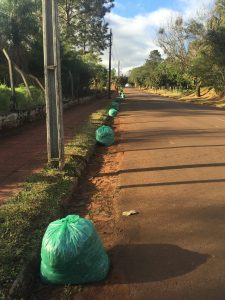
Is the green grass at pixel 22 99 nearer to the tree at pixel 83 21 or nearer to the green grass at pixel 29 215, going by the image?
the green grass at pixel 29 215

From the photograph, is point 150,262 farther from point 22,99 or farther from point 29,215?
point 22,99

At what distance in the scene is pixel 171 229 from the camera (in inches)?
223

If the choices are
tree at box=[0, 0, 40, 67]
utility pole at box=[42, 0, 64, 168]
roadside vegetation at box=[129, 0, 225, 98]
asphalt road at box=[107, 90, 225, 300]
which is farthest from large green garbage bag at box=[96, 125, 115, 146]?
roadside vegetation at box=[129, 0, 225, 98]

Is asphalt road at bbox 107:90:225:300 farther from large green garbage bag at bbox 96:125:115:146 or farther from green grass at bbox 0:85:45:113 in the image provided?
green grass at bbox 0:85:45:113

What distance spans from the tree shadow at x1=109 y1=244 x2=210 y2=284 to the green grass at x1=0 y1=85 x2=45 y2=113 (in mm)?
11984

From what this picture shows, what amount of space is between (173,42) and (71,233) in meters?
59.6

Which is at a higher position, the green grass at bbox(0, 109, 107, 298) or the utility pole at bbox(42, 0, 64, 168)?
the utility pole at bbox(42, 0, 64, 168)

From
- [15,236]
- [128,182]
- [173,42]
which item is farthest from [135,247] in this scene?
[173,42]

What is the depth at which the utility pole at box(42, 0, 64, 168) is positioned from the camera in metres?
8.59

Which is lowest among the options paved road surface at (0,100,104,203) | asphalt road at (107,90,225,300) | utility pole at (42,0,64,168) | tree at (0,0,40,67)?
paved road surface at (0,100,104,203)

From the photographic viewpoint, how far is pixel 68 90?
37.7 meters

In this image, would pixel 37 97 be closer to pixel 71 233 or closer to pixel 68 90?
pixel 68 90

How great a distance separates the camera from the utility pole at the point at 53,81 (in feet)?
28.2

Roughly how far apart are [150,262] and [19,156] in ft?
22.9
